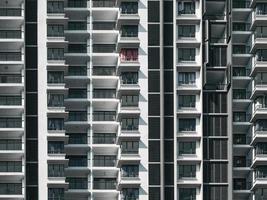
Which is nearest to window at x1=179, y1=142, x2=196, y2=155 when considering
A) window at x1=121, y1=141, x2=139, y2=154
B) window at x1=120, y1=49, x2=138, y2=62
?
window at x1=121, y1=141, x2=139, y2=154

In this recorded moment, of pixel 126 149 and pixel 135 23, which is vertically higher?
pixel 135 23

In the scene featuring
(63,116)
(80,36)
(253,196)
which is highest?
(80,36)

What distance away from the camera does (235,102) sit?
160500 mm

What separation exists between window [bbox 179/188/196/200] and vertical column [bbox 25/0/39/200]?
18.1m

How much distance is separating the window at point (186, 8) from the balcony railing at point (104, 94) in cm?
1331

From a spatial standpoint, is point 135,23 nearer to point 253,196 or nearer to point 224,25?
point 224,25

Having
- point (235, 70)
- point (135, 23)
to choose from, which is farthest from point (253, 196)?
point (135, 23)

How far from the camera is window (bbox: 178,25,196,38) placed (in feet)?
527

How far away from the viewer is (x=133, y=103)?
159 metres

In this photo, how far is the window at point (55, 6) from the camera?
15962 cm

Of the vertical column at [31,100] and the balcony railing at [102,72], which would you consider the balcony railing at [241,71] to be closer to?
the balcony railing at [102,72]

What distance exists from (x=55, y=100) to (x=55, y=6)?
39.6ft

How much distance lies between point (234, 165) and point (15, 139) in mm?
27783

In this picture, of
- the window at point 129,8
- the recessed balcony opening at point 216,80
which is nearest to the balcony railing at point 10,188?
the window at point 129,8
